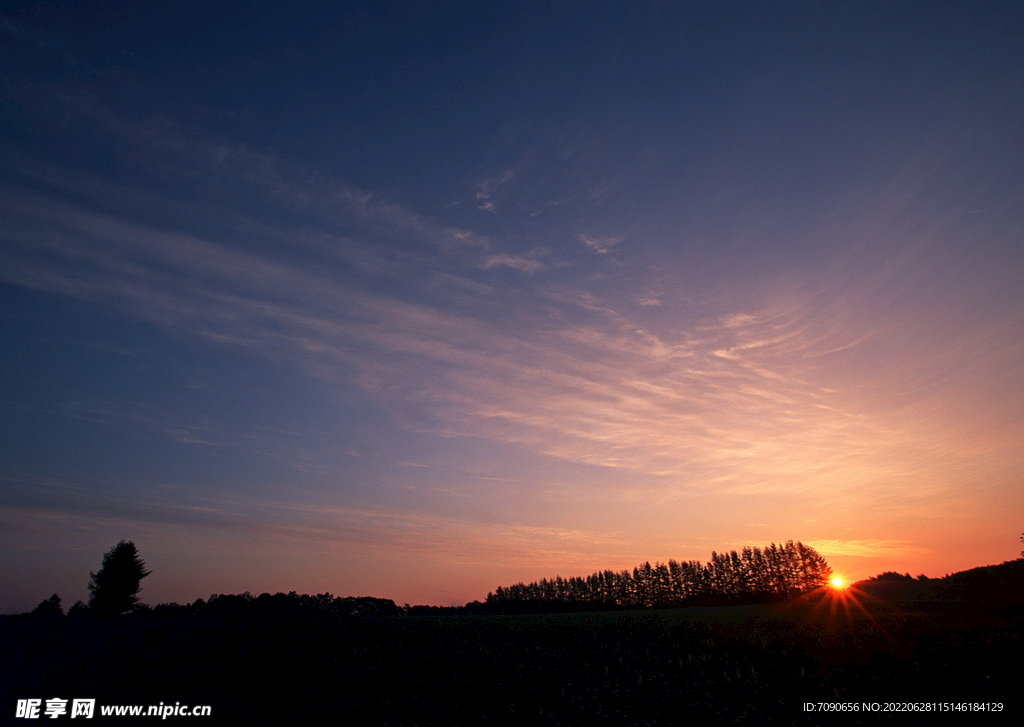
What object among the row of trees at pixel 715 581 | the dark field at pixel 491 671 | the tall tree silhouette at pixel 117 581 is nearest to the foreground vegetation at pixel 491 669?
the dark field at pixel 491 671

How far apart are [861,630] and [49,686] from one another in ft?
178

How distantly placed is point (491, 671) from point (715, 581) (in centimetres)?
14088

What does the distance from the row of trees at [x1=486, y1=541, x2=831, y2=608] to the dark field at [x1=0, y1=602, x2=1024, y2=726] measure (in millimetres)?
87889

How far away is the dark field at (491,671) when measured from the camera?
2170cm

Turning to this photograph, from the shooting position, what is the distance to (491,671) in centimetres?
2839

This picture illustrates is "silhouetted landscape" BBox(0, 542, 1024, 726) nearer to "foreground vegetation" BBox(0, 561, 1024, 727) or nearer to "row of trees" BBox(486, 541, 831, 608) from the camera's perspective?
"foreground vegetation" BBox(0, 561, 1024, 727)

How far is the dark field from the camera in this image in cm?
2170

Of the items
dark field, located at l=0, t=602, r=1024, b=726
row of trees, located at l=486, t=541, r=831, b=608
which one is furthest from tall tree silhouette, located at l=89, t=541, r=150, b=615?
row of trees, located at l=486, t=541, r=831, b=608

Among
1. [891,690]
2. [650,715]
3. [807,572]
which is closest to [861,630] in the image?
[891,690]

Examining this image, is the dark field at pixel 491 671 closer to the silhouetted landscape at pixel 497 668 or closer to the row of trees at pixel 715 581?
the silhouetted landscape at pixel 497 668

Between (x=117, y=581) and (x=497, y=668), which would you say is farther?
(x=117, y=581)

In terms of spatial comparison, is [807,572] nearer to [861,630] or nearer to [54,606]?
[861,630]

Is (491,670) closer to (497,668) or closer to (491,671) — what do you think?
(491,671)

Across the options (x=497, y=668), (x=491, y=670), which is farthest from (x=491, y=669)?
(x=497, y=668)
